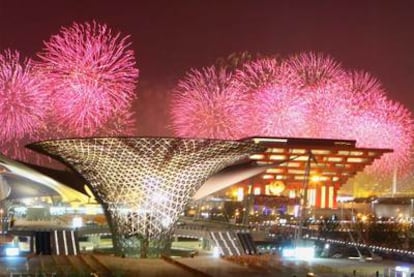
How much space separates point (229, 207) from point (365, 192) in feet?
214

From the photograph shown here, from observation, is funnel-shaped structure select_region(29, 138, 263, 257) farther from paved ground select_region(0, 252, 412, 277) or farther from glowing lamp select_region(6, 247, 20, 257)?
glowing lamp select_region(6, 247, 20, 257)

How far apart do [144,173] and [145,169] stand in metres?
0.20

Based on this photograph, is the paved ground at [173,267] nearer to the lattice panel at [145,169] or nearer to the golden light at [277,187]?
the lattice panel at [145,169]

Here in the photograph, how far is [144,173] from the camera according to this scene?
3781cm

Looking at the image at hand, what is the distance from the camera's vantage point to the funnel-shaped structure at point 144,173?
36688mm

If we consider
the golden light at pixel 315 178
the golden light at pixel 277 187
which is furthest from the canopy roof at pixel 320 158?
the golden light at pixel 277 187

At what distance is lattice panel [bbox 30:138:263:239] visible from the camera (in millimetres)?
36656

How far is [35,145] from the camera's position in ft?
127

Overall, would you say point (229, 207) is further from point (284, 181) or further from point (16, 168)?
point (16, 168)

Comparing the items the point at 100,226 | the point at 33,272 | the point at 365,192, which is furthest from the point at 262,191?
the point at 33,272

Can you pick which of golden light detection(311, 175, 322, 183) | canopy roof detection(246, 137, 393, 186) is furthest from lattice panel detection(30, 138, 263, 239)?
golden light detection(311, 175, 322, 183)

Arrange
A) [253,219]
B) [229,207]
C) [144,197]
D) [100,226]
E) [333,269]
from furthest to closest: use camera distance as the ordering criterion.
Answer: [229,207] < [253,219] < [100,226] < [144,197] < [333,269]

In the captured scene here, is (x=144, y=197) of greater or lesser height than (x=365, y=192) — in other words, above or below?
below

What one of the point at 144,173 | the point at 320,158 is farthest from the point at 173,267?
the point at 320,158
